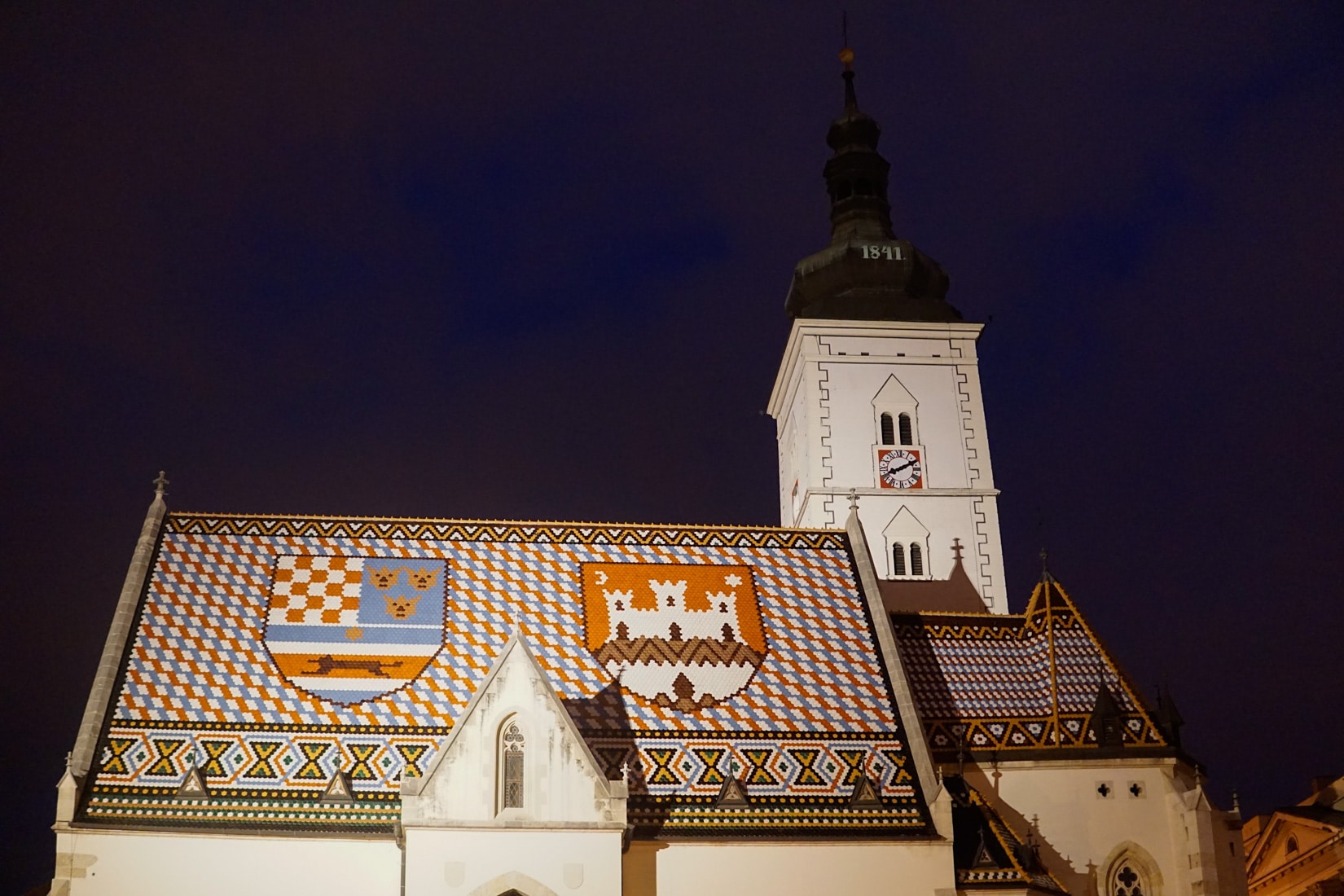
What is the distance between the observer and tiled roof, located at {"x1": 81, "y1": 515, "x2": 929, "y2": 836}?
2395cm

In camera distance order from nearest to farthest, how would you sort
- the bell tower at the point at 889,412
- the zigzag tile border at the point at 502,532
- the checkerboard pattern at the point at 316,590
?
the checkerboard pattern at the point at 316,590 < the zigzag tile border at the point at 502,532 < the bell tower at the point at 889,412

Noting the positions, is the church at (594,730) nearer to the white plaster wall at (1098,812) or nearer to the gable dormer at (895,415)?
the white plaster wall at (1098,812)

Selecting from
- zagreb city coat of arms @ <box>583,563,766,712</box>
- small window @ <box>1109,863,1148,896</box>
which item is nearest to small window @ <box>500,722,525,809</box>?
zagreb city coat of arms @ <box>583,563,766,712</box>

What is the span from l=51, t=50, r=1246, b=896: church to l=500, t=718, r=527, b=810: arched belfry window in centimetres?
3

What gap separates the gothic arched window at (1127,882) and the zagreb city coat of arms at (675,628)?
7704mm

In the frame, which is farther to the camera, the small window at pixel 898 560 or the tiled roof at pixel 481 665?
the small window at pixel 898 560

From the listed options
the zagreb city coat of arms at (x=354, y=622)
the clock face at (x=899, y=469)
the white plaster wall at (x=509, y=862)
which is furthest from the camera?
the clock face at (x=899, y=469)

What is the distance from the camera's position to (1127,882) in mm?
27750

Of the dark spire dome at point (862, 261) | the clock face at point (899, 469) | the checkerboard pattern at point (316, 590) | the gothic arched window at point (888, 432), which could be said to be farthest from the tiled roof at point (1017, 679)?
the dark spire dome at point (862, 261)

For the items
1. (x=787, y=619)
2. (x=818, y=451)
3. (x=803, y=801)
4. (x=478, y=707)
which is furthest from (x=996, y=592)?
(x=478, y=707)

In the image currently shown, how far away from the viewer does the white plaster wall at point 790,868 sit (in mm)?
23391

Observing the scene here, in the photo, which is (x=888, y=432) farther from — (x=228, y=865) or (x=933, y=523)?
(x=228, y=865)

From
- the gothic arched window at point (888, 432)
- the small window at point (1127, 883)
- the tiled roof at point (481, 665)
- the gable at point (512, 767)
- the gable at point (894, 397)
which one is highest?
the gable at point (894, 397)

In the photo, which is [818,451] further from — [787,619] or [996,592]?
[787,619]
